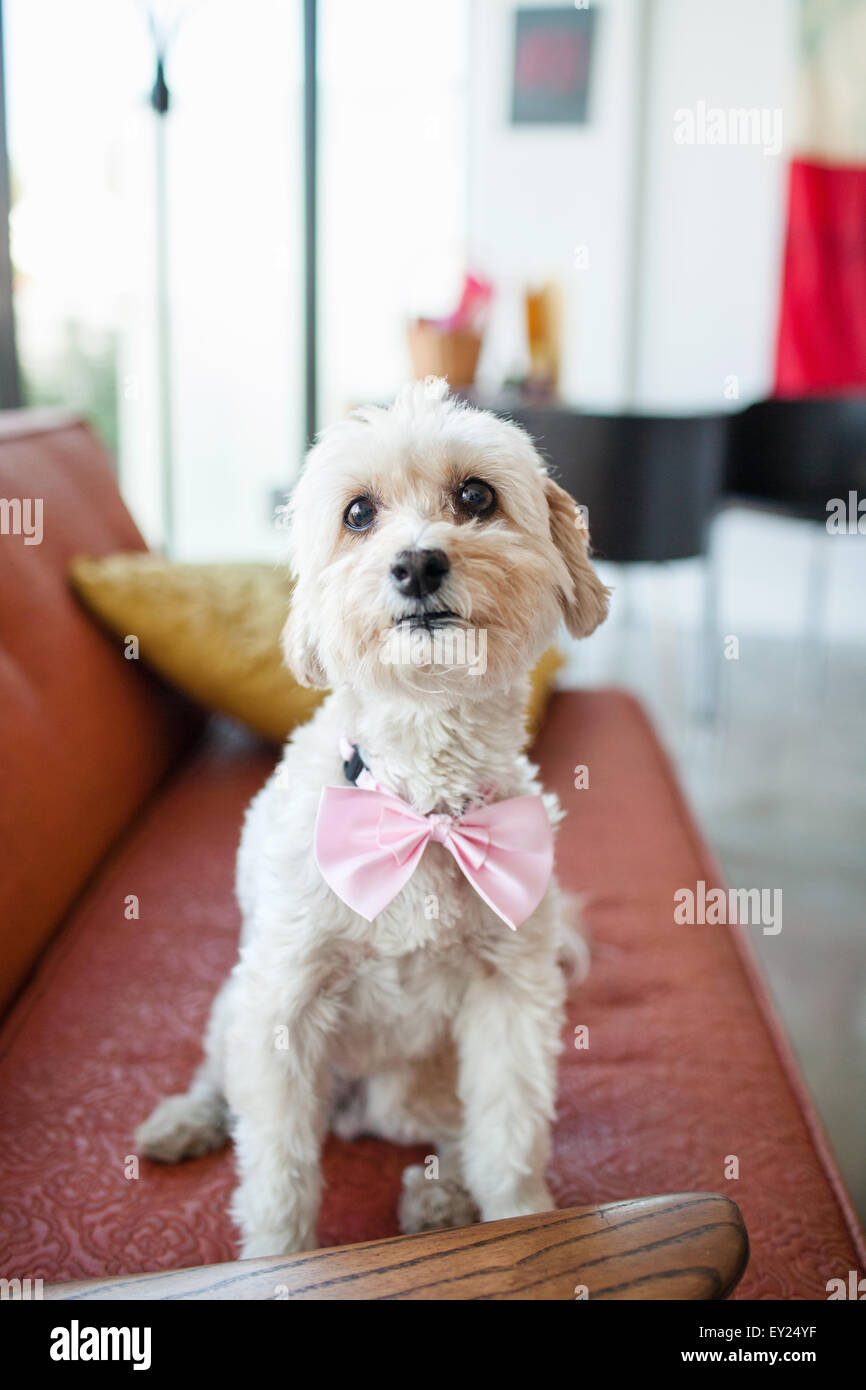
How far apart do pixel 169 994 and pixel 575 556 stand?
2.40ft

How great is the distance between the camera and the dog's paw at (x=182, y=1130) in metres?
1.08

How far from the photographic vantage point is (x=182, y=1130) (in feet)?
3.61

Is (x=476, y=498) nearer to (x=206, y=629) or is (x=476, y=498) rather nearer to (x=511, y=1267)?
(x=511, y=1267)

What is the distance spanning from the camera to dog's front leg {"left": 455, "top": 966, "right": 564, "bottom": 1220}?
1.05 meters

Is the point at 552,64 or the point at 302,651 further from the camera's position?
the point at 552,64

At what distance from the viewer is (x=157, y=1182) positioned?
41.5 inches

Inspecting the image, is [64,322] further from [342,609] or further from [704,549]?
[342,609]

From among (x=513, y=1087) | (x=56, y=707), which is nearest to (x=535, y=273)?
(x=56, y=707)

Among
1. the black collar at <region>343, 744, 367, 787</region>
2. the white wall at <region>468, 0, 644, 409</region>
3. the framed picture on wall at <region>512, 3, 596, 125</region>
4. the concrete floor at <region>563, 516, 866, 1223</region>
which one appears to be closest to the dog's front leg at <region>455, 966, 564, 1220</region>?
the black collar at <region>343, 744, 367, 787</region>

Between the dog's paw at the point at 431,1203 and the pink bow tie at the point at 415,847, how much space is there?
0.30 meters

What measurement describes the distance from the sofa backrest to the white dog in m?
0.33
